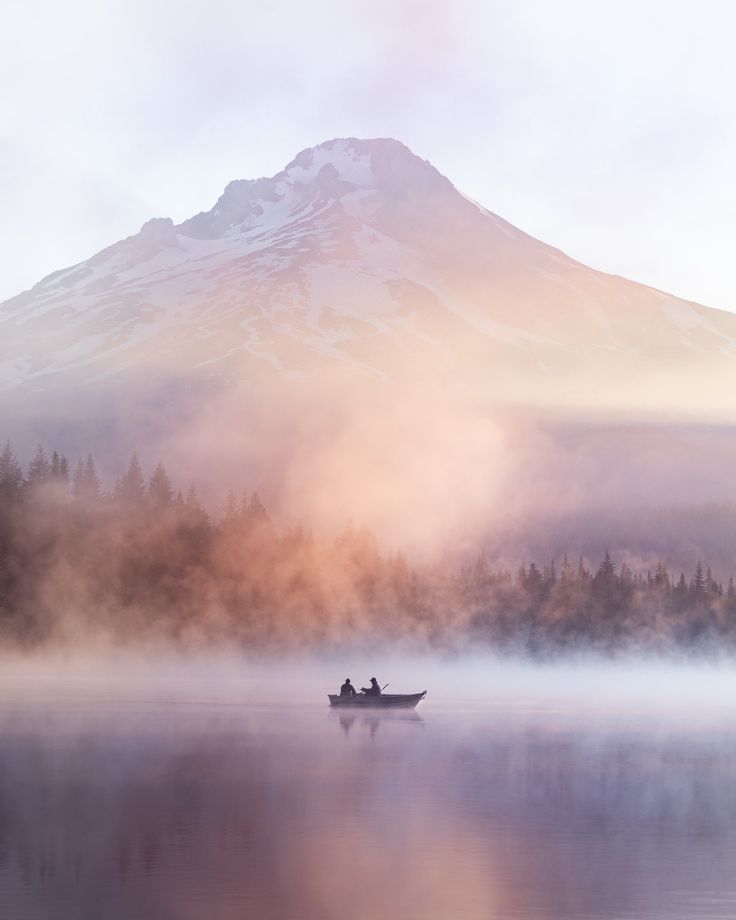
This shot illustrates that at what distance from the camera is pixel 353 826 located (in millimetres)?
36312

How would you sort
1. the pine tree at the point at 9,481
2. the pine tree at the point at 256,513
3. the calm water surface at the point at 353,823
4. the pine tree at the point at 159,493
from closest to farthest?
the calm water surface at the point at 353,823
the pine tree at the point at 9,481
the pine tree at the point at 159,493
the pine tree at the point at 256,513

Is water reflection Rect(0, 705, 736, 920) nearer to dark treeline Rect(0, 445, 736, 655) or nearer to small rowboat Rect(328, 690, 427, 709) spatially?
small rowboat Rect(328, 690, 427, 709)

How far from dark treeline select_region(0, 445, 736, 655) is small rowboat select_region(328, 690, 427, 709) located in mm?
37930

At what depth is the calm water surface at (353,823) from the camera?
2739 cm

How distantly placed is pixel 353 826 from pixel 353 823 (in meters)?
0.50

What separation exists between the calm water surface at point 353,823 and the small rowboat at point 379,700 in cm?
1536

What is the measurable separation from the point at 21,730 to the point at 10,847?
26.6 meters

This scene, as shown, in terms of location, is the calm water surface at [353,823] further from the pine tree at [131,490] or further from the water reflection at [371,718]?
the pine tree at [131,490]

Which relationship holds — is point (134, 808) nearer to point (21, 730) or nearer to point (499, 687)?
point (21, 730)

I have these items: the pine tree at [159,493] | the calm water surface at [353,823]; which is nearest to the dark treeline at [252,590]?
the pine tree at [159,493]

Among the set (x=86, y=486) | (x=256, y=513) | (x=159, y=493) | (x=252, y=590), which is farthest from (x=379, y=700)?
(x=256, y=513)

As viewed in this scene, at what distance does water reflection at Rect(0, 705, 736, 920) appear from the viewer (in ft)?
89.9

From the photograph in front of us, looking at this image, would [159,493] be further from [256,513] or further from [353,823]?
[353,823]

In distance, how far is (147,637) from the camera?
123 metres
